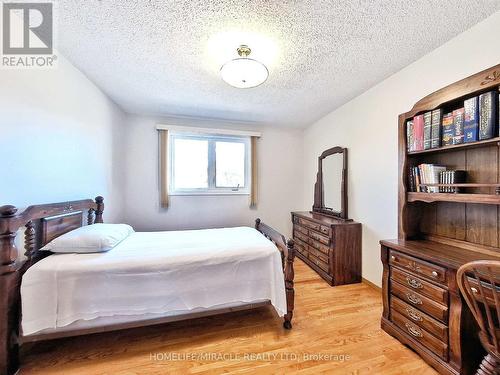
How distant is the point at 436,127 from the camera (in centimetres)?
157

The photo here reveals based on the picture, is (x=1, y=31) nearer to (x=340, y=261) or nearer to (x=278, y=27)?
(x=278, y=27)

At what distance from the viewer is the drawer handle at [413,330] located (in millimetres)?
1466

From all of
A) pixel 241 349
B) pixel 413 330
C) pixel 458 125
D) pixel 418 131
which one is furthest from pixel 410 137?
pixel 241 349

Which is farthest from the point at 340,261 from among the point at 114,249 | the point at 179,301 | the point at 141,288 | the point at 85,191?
the point at 85,191

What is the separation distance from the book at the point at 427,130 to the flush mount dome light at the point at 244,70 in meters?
1.32

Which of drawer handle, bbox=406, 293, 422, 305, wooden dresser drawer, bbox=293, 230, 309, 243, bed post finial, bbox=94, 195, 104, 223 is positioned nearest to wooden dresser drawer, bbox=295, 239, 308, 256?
wooden dresser drawer, bbox=293, 230, 309, 243

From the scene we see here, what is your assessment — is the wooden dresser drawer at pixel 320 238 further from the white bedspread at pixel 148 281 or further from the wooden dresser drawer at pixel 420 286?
the white bedspread at pixel 148 281

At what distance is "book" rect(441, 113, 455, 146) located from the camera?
1.48 meters

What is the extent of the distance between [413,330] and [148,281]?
1.96 metres

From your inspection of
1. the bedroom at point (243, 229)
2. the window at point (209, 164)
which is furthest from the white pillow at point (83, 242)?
the window at point (209, 164)

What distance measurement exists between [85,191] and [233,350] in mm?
2135

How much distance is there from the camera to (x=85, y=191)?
223 cm

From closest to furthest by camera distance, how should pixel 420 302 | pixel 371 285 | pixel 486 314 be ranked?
pixel 486 314
pixel 420 302
pixel 371 285

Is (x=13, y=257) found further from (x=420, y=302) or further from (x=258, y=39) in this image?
(x=420, y=302)
